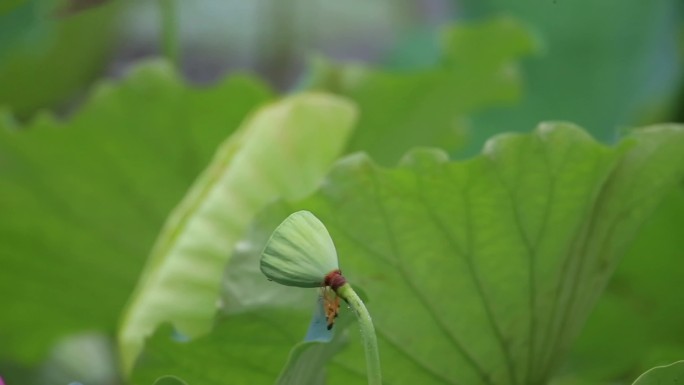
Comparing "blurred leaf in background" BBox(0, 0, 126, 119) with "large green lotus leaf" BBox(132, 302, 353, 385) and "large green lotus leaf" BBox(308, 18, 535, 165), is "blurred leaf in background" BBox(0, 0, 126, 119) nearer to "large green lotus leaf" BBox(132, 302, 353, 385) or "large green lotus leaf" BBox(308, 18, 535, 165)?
"large green lotus leaf" BBox(308, 18, 535, 165)

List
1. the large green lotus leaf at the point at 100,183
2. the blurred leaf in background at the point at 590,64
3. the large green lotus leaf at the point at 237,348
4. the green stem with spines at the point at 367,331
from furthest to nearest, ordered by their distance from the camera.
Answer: the blurred leaf in background at the point at 590,64
the large green lotus leaf at the point at 100,183
the large green lotus leaf at the point at 237,348
the green stem with spines at the point at 367,331

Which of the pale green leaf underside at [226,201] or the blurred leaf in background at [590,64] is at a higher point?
the blurred leaf in background at [590,64]

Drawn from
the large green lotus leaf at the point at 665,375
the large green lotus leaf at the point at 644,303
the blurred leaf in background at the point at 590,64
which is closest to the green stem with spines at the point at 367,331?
the large green lotus leaf at the point at 665,375

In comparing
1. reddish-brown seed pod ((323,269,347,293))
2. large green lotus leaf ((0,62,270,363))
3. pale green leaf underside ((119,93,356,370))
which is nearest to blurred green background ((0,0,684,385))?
large green lotus leaf ((0,62,270,363))

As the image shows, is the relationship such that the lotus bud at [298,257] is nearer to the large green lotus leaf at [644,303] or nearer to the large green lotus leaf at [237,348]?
the large green lotus leaf at [237,348]

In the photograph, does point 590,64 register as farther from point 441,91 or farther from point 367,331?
point 367,331

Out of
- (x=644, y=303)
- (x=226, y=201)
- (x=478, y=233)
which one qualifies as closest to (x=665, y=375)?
(x=478, y=233)
